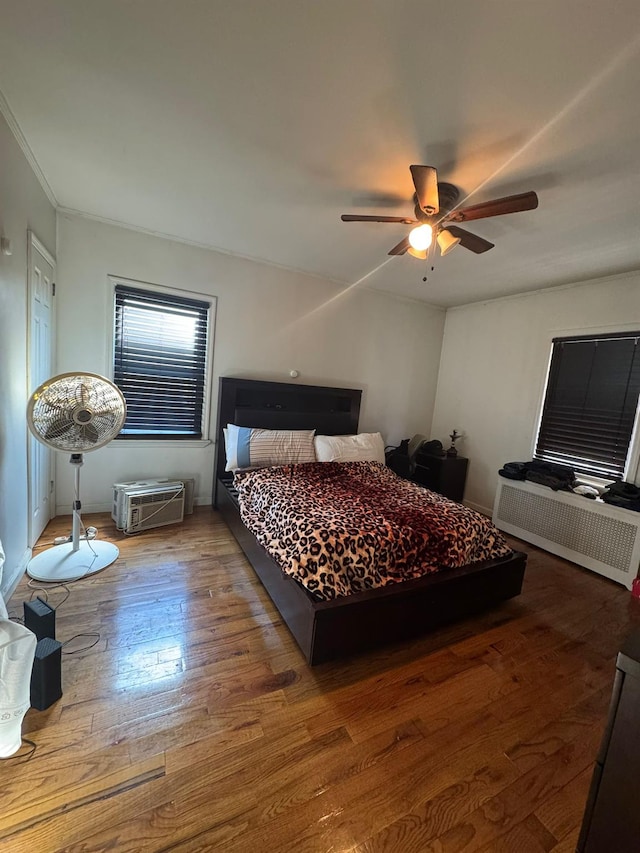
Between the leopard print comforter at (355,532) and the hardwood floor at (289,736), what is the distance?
1.33ft

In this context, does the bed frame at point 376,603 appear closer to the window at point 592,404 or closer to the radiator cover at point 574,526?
the radiator cover at point 574,526

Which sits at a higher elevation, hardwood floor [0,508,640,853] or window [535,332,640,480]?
window [535,332,640,480]

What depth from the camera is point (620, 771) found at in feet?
2.37

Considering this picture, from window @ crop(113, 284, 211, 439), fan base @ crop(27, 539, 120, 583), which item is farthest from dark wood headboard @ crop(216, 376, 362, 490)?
fan base @ crop(27, 539, 120, 583)

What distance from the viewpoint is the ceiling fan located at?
158cm

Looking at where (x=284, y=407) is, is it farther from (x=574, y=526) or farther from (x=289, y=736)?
(x=574, y=526)

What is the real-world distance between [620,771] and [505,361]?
367 centimetres

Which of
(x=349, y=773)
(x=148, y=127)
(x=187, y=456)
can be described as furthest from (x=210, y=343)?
(x=349, y=773)

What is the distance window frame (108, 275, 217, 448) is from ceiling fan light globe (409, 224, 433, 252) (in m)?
2.02

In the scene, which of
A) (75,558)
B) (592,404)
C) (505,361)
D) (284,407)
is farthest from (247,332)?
(592,404)

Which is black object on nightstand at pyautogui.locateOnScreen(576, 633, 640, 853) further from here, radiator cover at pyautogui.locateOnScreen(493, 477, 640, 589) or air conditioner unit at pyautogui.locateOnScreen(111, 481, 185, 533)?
air conditioner unit at pyautogui.locateOnScreen(111, 481, 185, 533)

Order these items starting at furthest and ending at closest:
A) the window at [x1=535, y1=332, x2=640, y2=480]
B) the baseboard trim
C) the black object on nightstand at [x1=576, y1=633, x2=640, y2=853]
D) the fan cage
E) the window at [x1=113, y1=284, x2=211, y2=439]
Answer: the window at [x1=113, y1=284, x2=211, y2=439]
the window at [x1=535, y1=332, x2=640, y2=480]
the fan cage
the baseboard trim
the black object on nightstand at [x1=576, y1=633, x2=640, y2=853]

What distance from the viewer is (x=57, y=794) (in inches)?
→ 42.0

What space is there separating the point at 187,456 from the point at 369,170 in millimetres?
2778
